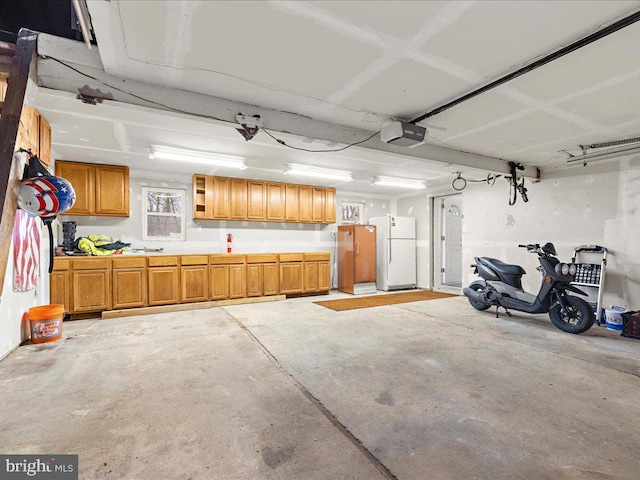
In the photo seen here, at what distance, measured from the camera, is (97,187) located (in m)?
5.04

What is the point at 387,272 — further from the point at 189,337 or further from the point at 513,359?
the point at 189,337

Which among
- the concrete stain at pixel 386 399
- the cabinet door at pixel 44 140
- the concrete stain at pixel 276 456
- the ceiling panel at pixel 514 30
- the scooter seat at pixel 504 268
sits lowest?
the concrete stain at pixel 386 399

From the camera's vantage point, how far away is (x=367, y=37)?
2012mm

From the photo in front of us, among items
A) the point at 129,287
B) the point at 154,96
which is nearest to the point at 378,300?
the point at 129,287

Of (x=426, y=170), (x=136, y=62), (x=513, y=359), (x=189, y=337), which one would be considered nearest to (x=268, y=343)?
(x=189, y=337)

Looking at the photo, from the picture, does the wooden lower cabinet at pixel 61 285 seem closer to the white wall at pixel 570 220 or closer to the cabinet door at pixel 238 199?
the cabinet door at pixel 238 199

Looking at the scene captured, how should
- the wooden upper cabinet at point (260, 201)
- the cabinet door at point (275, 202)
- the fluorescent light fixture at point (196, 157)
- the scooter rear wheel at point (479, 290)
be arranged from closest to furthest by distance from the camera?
the fluorescent light fixture at point (196, 157)
the scooter rear wheel at point (479, 290)
the wooden upper cabinet at point (260, 201)
the cabinet door at point (275, 202)

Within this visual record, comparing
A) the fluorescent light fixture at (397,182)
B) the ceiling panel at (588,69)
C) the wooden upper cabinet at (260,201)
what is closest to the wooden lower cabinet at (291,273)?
the wooden upper cabinet at (260,201)

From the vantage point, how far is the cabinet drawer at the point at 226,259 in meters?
5.60

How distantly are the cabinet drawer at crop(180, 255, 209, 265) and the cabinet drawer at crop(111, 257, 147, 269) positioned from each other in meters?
0.58

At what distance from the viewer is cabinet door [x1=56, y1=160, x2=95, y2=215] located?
15.8 ft

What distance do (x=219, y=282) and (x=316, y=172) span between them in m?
2.71

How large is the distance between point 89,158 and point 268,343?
4.11 meters

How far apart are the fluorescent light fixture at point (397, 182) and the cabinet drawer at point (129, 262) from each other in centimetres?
450
